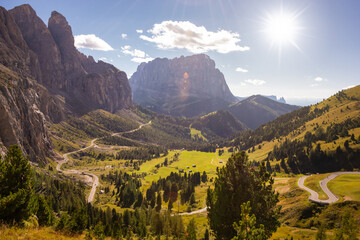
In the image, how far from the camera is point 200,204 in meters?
127

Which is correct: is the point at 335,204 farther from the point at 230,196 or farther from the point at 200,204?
the point at 200,204

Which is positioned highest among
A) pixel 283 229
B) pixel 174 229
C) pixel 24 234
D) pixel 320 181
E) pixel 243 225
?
pixel 243 225

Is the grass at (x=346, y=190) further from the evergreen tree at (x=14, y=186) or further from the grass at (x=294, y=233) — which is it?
the evergreen tree at (x=14, y=186)

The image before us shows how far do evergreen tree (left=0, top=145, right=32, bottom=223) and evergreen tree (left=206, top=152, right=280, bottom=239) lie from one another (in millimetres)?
24907

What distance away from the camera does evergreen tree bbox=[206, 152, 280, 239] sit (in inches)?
1017

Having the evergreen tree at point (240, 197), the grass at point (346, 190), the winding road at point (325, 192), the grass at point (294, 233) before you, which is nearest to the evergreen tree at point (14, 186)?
the evergreen tree at point (240, 197)

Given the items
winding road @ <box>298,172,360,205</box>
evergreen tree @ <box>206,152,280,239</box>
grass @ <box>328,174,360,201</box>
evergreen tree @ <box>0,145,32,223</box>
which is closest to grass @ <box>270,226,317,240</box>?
winding road @ <box>298,172,360,205</box>

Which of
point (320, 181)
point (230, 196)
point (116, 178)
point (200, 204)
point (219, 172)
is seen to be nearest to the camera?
point (230, 196)

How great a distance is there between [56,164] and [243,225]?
22829 centimetres

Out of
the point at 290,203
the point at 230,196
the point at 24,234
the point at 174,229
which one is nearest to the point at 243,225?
the point at 230,196

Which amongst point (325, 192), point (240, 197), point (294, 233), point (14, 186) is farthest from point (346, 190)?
point (14, 186)

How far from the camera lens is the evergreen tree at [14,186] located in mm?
21250

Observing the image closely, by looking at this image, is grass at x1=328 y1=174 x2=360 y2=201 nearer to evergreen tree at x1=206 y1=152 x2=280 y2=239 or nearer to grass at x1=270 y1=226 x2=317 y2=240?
grass at x1=270 y1=226 x2=317 y2=240

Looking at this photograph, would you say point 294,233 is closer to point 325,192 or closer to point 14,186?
point 325,192
